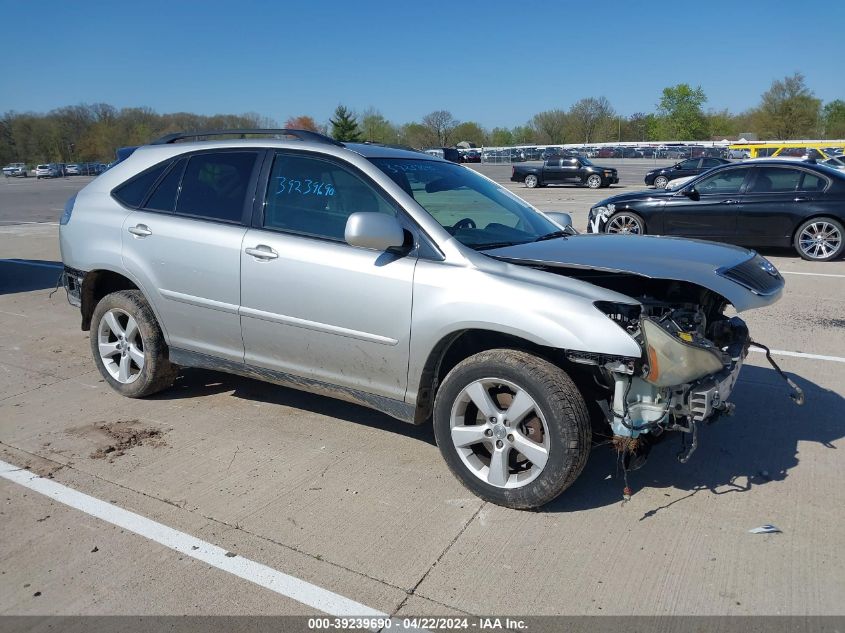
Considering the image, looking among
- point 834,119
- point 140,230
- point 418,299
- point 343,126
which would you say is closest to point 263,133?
point 140,230

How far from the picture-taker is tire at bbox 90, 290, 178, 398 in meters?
4.82

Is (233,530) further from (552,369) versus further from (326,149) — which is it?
(326,149)

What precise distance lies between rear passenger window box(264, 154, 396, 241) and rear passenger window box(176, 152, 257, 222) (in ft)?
0.76

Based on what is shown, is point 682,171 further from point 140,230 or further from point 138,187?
point 140,230

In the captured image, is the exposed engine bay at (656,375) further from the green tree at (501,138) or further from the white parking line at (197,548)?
the green tree at (501,138)

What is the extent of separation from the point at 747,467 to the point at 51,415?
4.44 m


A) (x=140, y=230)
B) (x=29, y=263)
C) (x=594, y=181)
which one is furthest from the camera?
(x=594, y=181)

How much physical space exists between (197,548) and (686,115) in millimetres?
107154

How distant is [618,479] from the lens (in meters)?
3.81

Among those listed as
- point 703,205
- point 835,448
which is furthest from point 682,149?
point 835,448

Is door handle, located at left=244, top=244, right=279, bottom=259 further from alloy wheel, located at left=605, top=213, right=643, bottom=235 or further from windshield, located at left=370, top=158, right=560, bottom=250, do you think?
alloy wheel, located at left=605, top=213, right=643, bottom=235

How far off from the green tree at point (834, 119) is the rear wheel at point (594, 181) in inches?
2495

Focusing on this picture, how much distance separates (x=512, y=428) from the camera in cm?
341

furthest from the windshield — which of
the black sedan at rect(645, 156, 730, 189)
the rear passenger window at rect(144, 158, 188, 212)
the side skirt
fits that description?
the black sedan at rect(645, 156, 730, 189)
